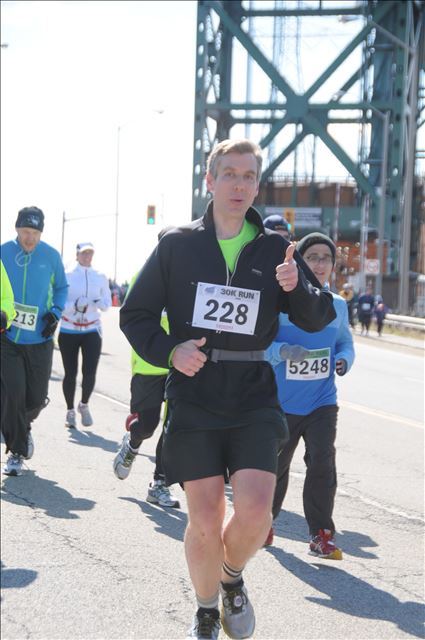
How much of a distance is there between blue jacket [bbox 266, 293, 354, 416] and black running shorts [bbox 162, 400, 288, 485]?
1984 millimetres

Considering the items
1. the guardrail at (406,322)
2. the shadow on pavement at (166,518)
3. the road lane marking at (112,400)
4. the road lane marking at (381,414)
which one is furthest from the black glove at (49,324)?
the guardrail at (406,322)

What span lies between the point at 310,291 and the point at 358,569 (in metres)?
2.23

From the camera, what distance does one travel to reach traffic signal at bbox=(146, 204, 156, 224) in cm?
4466

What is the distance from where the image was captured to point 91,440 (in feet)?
35.7

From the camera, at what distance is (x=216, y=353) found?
4590 mm

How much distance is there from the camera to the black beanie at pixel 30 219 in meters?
8.62

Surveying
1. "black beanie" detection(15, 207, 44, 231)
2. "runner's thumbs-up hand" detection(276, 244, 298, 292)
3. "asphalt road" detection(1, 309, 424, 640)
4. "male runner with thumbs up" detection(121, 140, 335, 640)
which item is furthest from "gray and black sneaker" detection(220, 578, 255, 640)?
"black beanie" detection(15, 207, 44, 231)

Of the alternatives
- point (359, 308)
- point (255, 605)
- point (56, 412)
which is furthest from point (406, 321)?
point (255, 605)

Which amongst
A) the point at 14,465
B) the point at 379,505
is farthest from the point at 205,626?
the point at 14,465

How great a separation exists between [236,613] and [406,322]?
1321 inches

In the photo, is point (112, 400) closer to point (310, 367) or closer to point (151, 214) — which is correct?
point (310, 367)

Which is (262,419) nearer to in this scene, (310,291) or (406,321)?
(310,291)

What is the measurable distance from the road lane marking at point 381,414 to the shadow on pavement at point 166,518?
5.88 meters

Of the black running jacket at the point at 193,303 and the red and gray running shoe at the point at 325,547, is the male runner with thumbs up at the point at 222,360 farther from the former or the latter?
the red and gray running shoe at the point at 325,547
